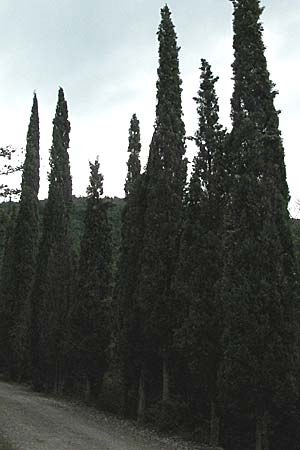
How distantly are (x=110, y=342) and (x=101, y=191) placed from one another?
7428 mm

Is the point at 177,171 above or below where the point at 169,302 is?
above

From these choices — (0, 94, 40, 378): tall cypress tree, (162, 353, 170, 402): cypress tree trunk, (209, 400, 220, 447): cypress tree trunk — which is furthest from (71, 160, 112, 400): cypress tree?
(209, 400, 220, 447): cypress tree trunk

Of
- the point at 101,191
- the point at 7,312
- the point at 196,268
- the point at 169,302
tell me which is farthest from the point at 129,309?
the point at 7,312

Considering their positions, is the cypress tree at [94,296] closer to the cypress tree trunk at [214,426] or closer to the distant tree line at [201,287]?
the distant tree line at [201,287]

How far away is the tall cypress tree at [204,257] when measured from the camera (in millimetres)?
16062

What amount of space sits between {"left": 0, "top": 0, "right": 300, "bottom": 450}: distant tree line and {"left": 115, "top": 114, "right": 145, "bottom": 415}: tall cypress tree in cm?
5

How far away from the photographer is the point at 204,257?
1691 centimetres

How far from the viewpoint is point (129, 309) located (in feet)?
68.9

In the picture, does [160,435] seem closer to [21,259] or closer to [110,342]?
[110,342]

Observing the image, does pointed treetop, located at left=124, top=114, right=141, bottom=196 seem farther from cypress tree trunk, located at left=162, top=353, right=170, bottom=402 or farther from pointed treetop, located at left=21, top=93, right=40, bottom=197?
cypress tree trunk, located at left=162, top=353, right=170, bottom=402

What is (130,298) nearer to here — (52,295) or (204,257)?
(204,257)

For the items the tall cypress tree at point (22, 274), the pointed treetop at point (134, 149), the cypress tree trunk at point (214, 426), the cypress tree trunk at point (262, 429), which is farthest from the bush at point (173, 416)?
the pointed treetop at point (134, 149)

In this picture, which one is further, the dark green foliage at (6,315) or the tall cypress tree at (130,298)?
the dark green foliage at (6,315)

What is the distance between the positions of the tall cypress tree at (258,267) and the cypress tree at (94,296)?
1086cm
